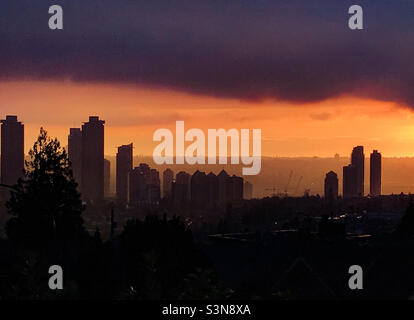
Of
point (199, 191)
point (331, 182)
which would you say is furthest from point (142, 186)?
point (331, 182)

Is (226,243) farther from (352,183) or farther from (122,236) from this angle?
(352,183)

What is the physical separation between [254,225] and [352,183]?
84.6 ft

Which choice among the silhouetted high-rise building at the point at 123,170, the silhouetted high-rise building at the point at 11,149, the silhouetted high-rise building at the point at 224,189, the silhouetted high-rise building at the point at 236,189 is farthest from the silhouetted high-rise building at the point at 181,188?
the silhouetted high-rise building at the point at 11,149

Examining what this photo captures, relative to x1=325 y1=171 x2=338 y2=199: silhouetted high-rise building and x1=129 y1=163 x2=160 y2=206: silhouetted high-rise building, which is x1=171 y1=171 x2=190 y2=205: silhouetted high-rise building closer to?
x1=129 y1=163 x2=160 y2=206: silhouetted high-rise building

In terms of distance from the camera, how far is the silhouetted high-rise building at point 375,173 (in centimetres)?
13738

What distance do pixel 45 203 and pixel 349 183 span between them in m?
122

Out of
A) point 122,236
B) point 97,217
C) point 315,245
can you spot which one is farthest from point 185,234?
point 97,217

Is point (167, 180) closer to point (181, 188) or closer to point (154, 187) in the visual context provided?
point (181, 188)

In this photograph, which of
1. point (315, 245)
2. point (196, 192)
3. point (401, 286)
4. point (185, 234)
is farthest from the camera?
point (196, 192)

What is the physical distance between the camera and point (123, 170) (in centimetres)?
12344

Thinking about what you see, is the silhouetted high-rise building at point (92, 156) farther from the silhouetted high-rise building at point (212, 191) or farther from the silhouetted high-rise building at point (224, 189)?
the silhouetted high-rise building at point (224, 189)

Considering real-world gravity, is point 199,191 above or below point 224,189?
below

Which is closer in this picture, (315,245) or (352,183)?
(315,245)
